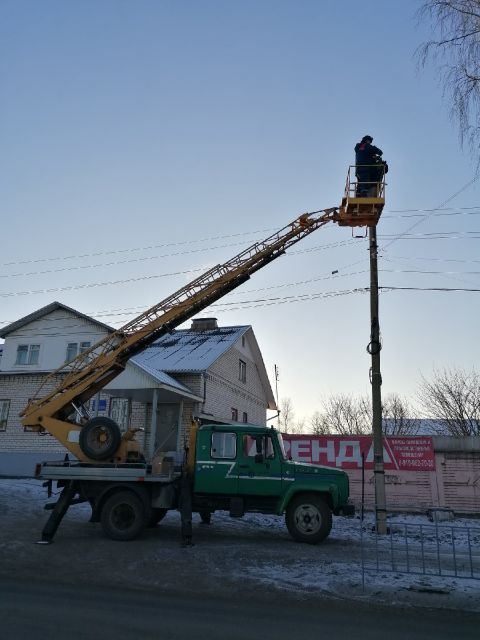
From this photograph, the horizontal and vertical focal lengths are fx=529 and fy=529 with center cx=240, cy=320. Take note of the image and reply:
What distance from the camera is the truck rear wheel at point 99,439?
1205 cm

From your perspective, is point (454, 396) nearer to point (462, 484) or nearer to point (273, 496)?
point (462, 484)

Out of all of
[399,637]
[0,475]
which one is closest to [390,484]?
[399,637]

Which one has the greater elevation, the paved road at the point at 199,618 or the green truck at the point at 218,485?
the green truck at the point at 218,485

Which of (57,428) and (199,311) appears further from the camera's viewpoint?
(199,311)

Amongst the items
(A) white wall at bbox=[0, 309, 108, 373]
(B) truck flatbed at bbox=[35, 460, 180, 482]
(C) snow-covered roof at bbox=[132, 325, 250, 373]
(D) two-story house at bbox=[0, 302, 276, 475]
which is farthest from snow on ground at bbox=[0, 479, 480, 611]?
(A) white wall at bbox=[0, 309, 108, 373]

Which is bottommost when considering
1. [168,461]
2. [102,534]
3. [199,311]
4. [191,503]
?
[102,534]

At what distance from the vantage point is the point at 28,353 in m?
25.9

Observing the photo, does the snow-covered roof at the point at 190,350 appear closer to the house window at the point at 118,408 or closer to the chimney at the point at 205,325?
the chimney at the point at 205,325

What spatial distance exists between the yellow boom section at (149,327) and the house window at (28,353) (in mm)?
13349

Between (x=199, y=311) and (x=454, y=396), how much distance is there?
26.3m

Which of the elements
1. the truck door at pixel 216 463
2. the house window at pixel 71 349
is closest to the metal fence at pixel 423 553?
the truck door at pixel 216 463

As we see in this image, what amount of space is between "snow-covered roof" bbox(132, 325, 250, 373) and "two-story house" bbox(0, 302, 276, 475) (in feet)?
0.15

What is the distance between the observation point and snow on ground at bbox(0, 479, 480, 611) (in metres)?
7.86

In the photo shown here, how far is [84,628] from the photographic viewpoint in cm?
578
